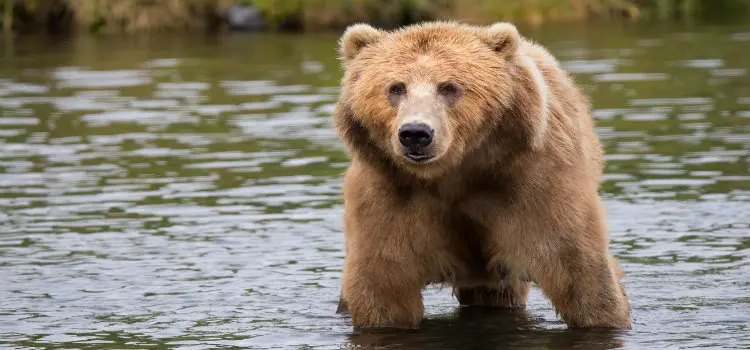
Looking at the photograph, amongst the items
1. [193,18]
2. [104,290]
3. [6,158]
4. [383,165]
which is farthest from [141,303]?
[193,18]

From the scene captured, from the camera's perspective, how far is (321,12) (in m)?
35.1

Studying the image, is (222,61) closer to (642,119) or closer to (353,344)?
(642,119)

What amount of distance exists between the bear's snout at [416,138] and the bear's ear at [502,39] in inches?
28.1

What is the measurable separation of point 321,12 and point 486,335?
88.4 feet

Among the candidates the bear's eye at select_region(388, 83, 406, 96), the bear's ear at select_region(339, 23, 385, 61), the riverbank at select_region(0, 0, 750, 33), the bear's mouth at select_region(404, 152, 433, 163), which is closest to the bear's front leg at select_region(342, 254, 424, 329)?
the bear's mouth at select_region(404, 152, 433, 163)

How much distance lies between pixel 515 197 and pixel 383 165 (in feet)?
2.22

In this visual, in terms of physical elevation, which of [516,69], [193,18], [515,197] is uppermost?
[516,69]

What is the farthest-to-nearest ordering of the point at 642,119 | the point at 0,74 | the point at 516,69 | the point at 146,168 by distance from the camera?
the point at 0,74
the point at 642,119
the point at 146,168
the point at 516,69

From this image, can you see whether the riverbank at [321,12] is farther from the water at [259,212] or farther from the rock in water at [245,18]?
the water at [259,212]

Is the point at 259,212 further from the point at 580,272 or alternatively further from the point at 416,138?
the point at 416,138

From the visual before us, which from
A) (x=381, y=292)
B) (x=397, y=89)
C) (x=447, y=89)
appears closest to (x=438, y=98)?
(x=447, y=89)

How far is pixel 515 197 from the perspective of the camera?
755 centimetres

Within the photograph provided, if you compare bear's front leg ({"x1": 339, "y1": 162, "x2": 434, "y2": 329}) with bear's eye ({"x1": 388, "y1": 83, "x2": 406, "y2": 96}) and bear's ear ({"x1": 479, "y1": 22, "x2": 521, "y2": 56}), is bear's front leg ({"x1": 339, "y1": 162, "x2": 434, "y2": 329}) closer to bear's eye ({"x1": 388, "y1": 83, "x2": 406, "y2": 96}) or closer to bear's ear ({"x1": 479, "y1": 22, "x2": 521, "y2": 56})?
bear's eye ({"x1": 388, "y1": 83, "x2": 406, "y2": 96})

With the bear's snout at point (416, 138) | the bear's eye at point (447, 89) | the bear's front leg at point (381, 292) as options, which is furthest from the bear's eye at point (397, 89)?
the bear's front leg at point (381, 292)
